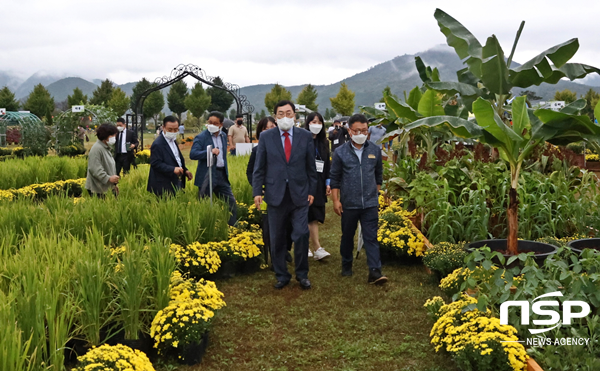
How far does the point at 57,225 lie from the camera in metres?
5.26

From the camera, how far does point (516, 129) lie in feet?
16.6

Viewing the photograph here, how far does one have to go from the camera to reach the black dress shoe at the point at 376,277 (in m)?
5.51

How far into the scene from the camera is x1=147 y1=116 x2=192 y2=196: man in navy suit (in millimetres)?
6977

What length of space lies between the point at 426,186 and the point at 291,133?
90.4 inches

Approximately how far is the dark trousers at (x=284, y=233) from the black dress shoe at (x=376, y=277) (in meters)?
0.68

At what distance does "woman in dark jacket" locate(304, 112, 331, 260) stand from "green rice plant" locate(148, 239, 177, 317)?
2.73 m

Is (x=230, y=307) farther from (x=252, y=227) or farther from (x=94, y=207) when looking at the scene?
(x=252, y=227)

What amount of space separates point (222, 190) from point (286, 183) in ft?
7.24

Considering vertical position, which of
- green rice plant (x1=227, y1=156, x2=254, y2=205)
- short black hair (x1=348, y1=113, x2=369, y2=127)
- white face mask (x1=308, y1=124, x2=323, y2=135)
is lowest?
green rice plant (x1=227, y1=156, x2=254, y2=205)

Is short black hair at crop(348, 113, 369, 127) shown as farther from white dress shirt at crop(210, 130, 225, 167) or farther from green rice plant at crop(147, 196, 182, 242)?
white dress shirt at crop(210, 130, 225, 167)

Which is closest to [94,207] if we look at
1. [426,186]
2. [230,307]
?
[230,307]

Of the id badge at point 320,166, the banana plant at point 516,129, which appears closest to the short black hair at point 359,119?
the banana plant at point 516,129

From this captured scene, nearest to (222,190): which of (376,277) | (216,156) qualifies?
(216,156)

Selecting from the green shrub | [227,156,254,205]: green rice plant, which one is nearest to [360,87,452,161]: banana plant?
the green shrub
